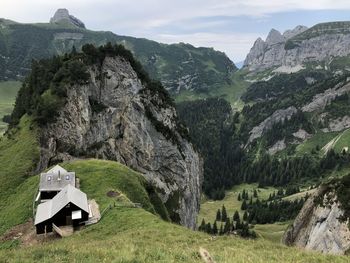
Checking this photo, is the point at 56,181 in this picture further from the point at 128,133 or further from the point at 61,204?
the point at 128,133

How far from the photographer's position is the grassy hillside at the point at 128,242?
2448 centimetres

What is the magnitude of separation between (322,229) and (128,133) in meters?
61.2

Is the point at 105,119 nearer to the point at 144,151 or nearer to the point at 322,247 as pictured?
the point at 144,151

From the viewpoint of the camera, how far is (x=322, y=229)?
89.9m

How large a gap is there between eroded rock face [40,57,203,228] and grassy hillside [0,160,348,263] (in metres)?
32.7

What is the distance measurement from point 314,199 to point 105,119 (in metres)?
63.1

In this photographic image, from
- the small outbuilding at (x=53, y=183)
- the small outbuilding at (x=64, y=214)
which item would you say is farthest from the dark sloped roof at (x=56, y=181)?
the small outbuilding at (x=64, y=214)

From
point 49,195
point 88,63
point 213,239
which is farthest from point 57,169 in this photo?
point 88,63

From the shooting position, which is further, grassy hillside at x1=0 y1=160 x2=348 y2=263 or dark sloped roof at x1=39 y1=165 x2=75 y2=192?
dark sloped roof at x1=39 y1=165 x2=75 y2=192

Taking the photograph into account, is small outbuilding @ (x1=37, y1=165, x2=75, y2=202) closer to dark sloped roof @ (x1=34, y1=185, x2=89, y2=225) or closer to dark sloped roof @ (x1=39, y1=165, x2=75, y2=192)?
dark sloped roof @ (x1=39, y1=165, x2=75, y2=192)

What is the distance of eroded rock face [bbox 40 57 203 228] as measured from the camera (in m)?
114

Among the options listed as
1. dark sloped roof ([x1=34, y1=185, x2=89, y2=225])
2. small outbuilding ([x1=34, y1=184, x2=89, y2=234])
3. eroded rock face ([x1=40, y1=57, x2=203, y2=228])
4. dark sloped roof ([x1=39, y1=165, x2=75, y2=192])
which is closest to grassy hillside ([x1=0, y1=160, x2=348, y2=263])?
dark sloped roof ([x1=39, y1=165, x2=75, y2=192])

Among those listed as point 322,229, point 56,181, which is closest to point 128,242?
point 56,181

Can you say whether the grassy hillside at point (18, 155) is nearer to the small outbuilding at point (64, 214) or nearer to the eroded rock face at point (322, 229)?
the small outbuilding at point (64, 214)
